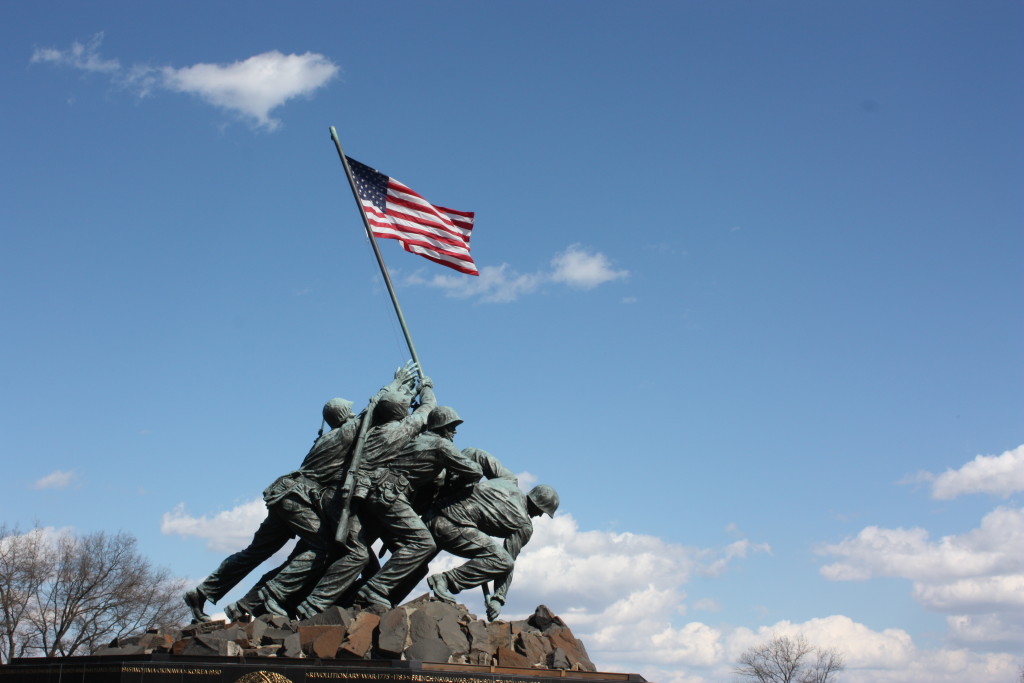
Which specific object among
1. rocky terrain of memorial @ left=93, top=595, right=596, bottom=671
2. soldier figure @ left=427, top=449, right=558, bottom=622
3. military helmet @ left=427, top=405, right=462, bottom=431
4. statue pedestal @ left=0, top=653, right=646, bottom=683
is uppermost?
military helmet @ left=427, top=405, right=462, bottom=431

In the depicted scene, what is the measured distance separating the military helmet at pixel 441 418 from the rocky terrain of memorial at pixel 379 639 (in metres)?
2.54

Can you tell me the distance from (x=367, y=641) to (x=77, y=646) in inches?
787

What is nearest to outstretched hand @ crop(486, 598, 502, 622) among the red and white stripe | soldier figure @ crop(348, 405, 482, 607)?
soldier figure @ crop(348, 405, 482, 607)

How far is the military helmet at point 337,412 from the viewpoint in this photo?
15078 millimetres

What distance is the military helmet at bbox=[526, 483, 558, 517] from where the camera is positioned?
15648 mm

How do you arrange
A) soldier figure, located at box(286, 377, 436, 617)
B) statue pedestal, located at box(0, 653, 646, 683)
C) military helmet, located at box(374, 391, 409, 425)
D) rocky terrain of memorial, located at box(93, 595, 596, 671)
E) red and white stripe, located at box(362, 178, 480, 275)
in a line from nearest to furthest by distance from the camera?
statue pedestal, located at box(0, 653, 646, 683), rocky terrain of memorial, located at box(93, 595, 596, 671), soldier figure, located at box(286, 377, 436, 617), military helmet, located at box(374, 391, 409, 425), red and white stripe, located at box(362, 178, 480, 275)

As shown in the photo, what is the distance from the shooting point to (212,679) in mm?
11516

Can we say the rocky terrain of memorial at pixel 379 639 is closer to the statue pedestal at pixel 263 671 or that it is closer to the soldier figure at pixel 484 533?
the statue pedestal at pixel 263 671

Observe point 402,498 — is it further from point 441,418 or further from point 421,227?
point 421,227

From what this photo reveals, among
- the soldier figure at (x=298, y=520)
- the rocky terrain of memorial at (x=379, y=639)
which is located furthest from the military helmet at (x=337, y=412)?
the rocky terrain of memorial at (x=379, y=639)

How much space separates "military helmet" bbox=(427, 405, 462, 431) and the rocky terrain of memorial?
2.54 m

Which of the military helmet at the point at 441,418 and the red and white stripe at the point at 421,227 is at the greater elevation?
the red and white stripe at the point at 421,227

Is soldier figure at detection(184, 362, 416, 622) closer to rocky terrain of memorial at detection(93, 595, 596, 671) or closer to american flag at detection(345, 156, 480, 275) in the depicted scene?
rocky terrain of memorial at detection(93, 595, 596, 671)

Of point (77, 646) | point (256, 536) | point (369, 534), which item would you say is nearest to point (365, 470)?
point (369, 534)
